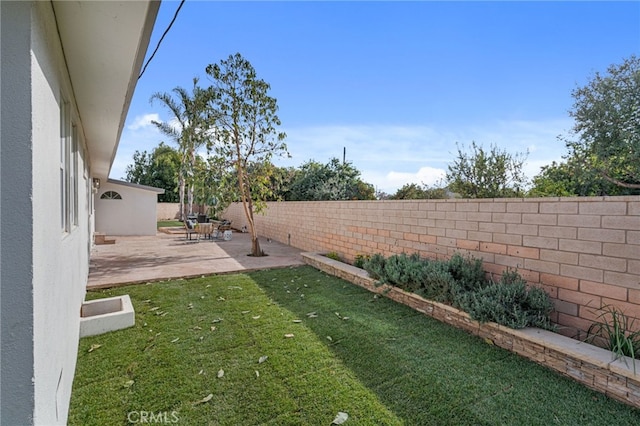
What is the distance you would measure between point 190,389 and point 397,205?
5.44 meters

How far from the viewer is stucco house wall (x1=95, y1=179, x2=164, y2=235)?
55.4 feet

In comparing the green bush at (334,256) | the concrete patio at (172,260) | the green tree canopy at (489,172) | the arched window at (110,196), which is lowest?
the concrete patio at (172,260)

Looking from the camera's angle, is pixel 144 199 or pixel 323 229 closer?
pixel 323 229

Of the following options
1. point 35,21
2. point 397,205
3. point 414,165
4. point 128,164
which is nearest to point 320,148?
point 414,165

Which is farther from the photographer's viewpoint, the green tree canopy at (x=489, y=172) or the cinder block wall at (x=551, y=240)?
the green tree canopy at (x=489, y=172)

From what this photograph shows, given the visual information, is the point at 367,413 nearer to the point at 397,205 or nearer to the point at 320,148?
the point at 397,205

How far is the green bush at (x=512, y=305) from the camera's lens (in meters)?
3.88

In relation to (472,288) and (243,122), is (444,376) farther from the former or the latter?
(243,122)

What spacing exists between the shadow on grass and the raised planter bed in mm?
94

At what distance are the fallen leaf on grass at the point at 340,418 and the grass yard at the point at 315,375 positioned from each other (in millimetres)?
49

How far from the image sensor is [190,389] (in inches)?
122

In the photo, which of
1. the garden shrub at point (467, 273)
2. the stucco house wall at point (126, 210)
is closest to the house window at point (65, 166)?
the garden shrub at point (467, 273)

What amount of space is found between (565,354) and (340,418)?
246 cm

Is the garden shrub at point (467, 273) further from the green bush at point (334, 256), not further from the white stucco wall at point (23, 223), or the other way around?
the white stucco wall at point (23, 223)
